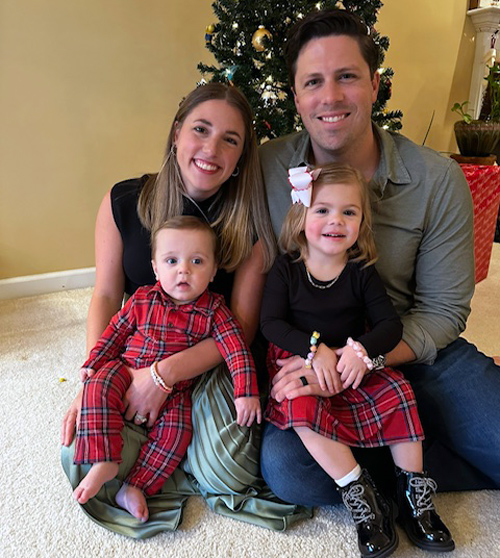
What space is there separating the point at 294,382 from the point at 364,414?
7.7 inches

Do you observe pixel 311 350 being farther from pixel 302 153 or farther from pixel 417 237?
pixel 302 153

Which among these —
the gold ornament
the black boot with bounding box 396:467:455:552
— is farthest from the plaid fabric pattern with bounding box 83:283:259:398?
the gold ornament

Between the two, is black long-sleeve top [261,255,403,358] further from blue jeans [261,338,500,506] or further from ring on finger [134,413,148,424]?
ring on finger [134,413,148,424]

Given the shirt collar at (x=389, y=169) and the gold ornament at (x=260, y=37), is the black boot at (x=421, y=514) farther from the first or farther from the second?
the gold ornament at (x=260, y=37)

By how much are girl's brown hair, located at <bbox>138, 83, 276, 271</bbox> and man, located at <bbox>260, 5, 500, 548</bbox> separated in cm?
10

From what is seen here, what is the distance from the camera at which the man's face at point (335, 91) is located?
1.43 meters

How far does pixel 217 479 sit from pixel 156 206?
761 mm

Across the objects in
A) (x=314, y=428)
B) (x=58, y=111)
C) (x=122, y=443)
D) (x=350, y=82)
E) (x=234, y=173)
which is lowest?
(x=122, y=443)

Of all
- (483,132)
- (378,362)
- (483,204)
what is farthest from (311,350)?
(483,132)

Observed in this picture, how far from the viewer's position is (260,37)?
2014 mm

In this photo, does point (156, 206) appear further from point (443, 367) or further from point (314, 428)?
point (443, 367)

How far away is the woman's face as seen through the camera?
1386mm

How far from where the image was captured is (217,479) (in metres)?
1.31

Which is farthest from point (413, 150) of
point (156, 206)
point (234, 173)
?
point (156, 206)
